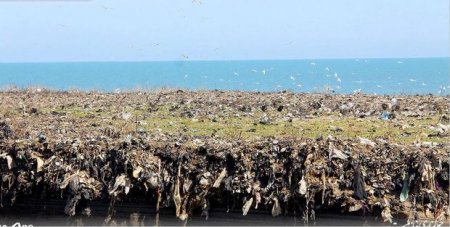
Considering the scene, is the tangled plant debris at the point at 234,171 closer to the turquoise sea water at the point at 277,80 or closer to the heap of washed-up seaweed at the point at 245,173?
the heap of washed-up seaweed at the point at 245,173

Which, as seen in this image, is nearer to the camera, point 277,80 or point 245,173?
point 245,173

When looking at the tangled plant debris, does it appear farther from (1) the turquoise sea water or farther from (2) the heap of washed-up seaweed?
(1) the turquoise sea water

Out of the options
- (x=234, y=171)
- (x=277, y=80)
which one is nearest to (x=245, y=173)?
(x=234, y=171)

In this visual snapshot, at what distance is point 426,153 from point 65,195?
5.55 meters

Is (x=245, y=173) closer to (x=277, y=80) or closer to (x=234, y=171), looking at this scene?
(x=234, y=171)

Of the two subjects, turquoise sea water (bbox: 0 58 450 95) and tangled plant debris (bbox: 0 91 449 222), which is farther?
turquoise sea water (bbox: 0 58 450 95)

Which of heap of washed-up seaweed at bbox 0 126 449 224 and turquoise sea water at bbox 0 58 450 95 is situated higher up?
turquoise sea water at bbox 0 58 450 95

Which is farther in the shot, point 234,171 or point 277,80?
point 277,80

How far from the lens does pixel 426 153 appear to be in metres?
9.34

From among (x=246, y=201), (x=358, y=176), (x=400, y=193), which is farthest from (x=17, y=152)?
(x=400, y=193)

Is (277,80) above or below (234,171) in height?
above

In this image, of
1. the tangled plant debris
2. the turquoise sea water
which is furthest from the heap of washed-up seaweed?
the turquoise sea water

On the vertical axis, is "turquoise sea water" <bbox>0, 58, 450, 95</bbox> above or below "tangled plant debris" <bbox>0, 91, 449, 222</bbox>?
above

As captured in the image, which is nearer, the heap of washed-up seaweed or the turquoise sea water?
the heap of washed-up seaweed
